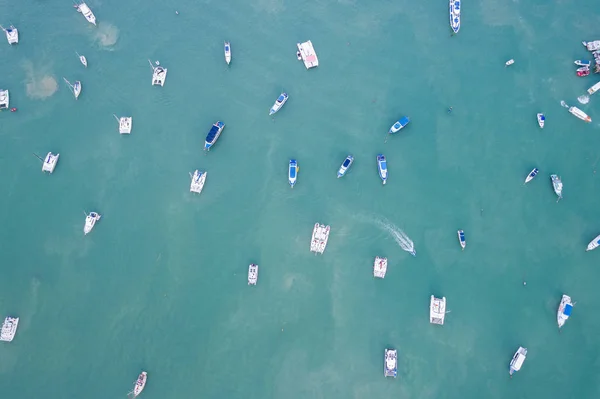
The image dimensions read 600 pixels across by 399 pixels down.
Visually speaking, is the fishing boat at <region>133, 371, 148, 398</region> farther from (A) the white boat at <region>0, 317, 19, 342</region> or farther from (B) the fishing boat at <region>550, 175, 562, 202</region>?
(B) the fishing boat at <region>550, 175, 562, 202</region>

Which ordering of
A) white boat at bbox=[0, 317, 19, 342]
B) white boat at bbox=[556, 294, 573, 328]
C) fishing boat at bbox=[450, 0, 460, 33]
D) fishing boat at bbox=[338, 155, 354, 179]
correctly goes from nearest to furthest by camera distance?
white boat at bbox=[556, 294, 573, 328] → white boat at bbox=[0, 317, 19, 342] → fishing boat at bbox=[338, 155, 354, 179] → fishing boat at bbox=[450, 0, 460, 33]

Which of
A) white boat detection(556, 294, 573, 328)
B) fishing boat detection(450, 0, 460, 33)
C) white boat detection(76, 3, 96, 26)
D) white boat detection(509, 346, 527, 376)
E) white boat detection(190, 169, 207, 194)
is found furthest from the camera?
white boat detection(76, 3, 96, 26)

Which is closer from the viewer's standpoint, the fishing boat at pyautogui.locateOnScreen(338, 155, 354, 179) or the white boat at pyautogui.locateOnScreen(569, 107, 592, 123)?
the fishing boat at pyautogui.locateOnScreen(338, 155, 354, 179)

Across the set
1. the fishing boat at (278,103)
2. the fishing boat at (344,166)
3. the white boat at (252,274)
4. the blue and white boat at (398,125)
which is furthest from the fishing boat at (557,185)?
the white boat at (252,274)

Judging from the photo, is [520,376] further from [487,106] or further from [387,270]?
[487,106]

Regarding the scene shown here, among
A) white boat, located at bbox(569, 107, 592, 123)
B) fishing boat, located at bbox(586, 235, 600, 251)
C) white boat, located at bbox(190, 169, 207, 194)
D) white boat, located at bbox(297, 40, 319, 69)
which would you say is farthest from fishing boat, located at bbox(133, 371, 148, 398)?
white boat, located at bbox(569, 107, 592, 123)

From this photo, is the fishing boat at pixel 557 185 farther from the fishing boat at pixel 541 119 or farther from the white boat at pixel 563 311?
the white boat at pixel 563 311

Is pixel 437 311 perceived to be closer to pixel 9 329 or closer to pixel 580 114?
pixel 580 114
